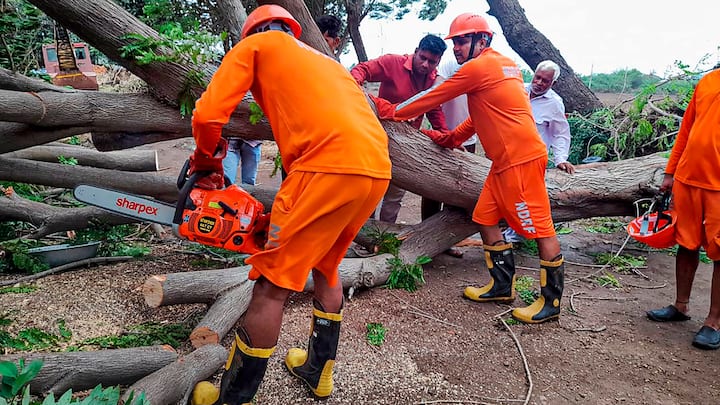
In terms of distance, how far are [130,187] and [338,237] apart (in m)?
2.59

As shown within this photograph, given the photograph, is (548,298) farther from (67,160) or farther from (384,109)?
(67,160)

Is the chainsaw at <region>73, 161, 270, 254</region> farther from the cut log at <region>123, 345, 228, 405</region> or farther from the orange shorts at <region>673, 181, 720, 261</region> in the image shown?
the orange shorts at <region>673, 181, 720, 261</region>

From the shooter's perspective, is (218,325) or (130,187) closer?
(218,325)

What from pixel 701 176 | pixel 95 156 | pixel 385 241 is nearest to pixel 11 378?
pixel 385 241

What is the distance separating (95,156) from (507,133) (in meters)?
4.35

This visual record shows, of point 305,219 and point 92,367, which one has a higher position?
point 305,219

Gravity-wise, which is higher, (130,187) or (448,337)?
(130,187)

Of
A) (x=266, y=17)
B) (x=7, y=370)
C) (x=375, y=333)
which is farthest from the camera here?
(x=375, y=333)

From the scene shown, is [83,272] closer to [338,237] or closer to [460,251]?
[338,237]

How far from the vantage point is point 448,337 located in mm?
3061

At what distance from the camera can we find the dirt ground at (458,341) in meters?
2.53

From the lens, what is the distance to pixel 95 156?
5262 mm

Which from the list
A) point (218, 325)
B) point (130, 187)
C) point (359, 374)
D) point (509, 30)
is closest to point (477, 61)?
point (359, 374)

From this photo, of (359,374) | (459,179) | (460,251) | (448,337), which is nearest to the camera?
(359,374)
